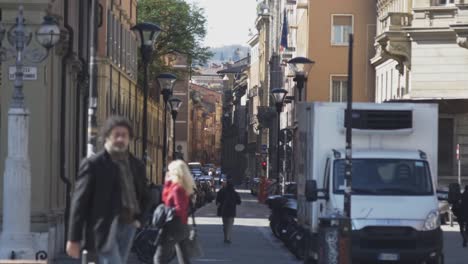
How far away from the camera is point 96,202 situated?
1136 centimetres

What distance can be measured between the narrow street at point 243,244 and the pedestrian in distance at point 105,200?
46.8 feet

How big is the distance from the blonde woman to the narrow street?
304 inches

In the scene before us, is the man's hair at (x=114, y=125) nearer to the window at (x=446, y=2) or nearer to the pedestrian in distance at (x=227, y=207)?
the pedestrian in distance at (x=227, y=207)

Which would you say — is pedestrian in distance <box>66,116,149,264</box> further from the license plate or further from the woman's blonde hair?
the license plate

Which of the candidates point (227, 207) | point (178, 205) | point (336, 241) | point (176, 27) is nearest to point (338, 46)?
point (176, 27)

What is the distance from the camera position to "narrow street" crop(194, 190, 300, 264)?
27.1 m

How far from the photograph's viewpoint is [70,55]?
2677cm

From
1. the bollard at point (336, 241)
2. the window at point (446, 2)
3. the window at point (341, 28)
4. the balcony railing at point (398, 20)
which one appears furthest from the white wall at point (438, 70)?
the bollard at point (336, 241)

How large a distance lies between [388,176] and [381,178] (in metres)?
0.13

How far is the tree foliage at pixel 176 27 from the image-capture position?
82.3 meters

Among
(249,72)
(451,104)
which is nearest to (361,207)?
(451,104)

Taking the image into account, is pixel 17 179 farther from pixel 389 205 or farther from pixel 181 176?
pixel 389 205

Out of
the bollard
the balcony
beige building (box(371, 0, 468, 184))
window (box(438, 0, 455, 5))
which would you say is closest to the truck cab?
the bollard

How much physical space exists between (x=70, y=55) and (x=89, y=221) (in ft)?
51.4
